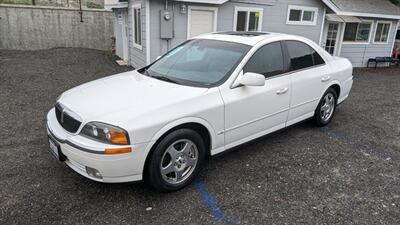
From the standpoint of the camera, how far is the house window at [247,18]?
10.3 m

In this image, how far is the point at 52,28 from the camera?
14.5m

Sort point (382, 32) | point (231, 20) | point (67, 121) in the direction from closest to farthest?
point (67, 121) < point (231, 20) < point (382, 32)

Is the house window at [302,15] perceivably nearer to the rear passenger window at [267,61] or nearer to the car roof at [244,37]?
the car roof at [244,37]

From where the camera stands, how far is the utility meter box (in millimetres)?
8984

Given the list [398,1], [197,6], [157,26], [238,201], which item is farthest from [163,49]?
[398,1]

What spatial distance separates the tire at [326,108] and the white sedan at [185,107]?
0.79 ft

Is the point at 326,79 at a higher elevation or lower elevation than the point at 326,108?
higher

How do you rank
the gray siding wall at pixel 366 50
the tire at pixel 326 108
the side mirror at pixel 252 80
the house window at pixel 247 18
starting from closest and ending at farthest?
the side mirror at pixel 252 80 < the tire at pixel 326 108 < the house window at pixel 247 18 < the gray siding wall at pixel 366 50

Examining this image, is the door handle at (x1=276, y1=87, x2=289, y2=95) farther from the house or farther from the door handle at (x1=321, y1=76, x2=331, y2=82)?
the house

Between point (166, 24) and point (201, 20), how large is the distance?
126 cm

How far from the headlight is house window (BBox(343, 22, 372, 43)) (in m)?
13.7

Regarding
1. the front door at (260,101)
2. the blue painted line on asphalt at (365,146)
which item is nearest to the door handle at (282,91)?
the front door at (260,101)

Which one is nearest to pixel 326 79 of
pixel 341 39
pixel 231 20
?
pixel 231 20

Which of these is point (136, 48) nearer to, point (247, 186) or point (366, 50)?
point (247, 186)
